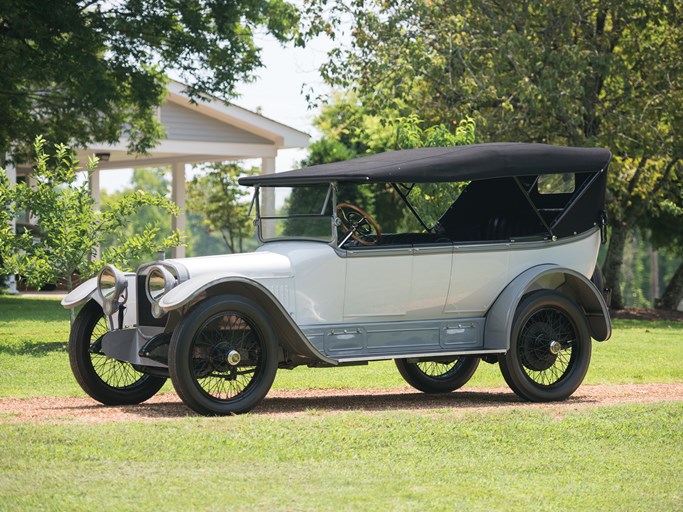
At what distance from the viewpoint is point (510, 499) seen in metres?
6.19

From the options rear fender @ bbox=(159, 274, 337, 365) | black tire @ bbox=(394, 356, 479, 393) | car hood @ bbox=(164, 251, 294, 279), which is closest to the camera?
rear fender @ bbox=(159, 274, 337, 365)

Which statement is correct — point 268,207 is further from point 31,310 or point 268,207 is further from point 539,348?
point 31,310

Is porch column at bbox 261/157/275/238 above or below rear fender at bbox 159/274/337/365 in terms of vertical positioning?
above

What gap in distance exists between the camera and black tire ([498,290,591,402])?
9797 mm

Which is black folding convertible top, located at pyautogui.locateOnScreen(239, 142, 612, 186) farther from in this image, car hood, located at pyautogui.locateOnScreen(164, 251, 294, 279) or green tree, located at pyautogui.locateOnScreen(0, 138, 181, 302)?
green tree, located at pyautogui.locateOnScreen(0, 138, 181, 302)

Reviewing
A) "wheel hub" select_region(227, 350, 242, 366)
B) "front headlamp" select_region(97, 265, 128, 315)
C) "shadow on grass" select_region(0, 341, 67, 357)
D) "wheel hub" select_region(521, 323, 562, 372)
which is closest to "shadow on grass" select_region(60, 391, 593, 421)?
"wheel hub" select_region(521, 323, 562, 372)

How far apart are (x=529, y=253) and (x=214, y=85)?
36.6ft

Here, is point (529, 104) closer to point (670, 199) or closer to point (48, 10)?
point (670, 199)

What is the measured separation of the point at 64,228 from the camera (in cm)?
1424

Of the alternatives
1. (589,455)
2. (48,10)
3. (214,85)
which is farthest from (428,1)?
(589,455)

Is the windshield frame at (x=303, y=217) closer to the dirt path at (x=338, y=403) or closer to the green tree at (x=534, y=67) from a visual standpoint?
the dirt path at (x=338, y=403)

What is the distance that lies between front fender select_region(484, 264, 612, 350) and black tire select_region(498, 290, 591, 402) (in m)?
0.11

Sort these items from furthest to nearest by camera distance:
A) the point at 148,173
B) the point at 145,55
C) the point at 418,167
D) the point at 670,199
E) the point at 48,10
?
the point at 148,173, the point at 670,199, the point at 145,55, the point at 48,10, the point at 418,167

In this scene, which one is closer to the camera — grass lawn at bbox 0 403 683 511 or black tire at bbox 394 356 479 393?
grass lawn at bbox 0 403 683 511
